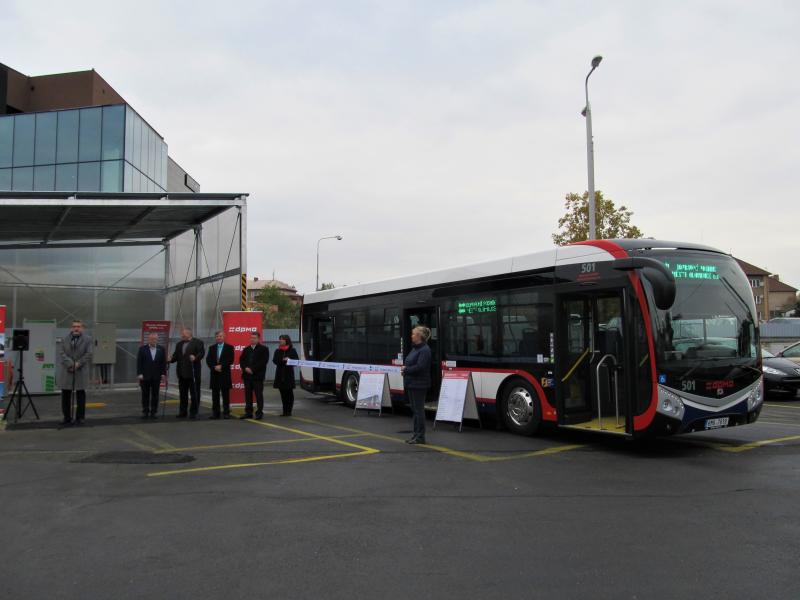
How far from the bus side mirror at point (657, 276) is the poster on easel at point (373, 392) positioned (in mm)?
6677

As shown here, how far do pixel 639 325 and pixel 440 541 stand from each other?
4601 mm

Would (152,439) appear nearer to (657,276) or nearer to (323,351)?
(323,351)

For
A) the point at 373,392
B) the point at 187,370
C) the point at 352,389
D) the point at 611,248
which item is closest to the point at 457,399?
the point at 373,392

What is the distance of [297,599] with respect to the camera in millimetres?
3850

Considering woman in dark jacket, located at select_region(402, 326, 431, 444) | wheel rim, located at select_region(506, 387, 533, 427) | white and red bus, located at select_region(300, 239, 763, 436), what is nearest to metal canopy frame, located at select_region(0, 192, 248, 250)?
white and red bus, located at select_region(300, 239, 763, 436)

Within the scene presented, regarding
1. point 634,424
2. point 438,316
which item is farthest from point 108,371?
point 634,424

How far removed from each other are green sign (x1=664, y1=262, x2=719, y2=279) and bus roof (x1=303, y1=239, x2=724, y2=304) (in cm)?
28

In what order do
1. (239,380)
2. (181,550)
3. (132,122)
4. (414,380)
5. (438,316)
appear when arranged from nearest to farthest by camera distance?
1. (181,550)
2. (414,380)
3. (438,316)
4. (239,380)
5. (132,122)

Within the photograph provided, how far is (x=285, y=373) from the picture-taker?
1371cm

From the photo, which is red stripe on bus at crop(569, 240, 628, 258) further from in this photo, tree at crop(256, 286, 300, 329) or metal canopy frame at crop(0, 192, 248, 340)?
tree at crop(256, 286, 300, 329)

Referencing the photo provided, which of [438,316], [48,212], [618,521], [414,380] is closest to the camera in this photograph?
[618,521]

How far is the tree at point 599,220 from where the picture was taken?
2642cm

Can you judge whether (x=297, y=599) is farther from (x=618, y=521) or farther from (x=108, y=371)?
(x=108, y=371)

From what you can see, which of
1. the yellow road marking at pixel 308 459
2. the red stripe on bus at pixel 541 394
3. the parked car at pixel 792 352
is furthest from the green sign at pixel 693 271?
the parked car at pixel 792 352
